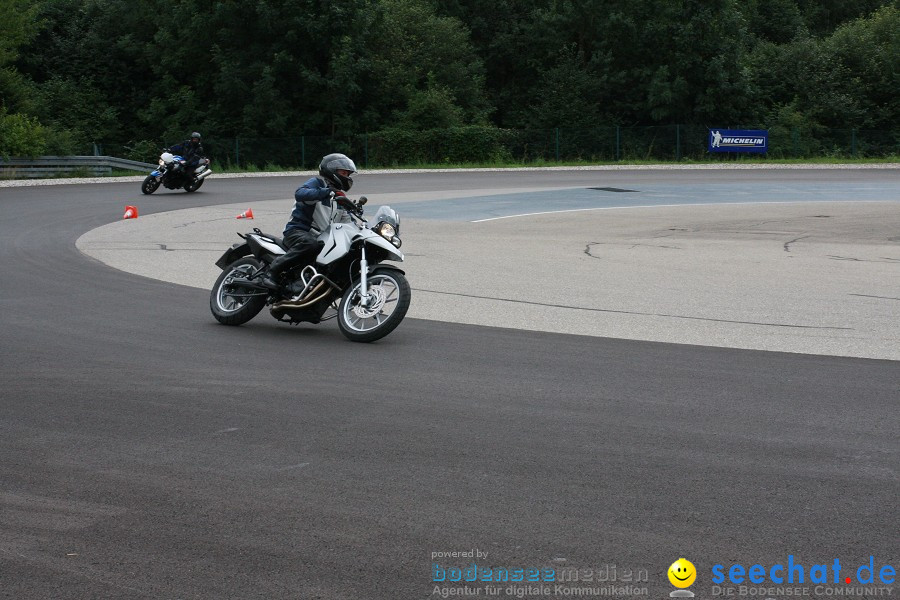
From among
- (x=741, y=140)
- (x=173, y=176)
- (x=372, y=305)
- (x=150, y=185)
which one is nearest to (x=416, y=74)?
(x=741, y=140)

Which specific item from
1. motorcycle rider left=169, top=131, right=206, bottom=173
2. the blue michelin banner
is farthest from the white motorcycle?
the blue michelin banner

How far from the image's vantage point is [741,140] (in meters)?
55.0

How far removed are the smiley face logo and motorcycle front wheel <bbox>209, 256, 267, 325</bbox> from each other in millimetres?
6757

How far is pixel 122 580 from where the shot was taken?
14.6 feet

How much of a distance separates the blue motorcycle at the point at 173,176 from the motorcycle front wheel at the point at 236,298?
67.0ft

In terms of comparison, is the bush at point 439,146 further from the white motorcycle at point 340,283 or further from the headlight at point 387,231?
the headlight at point 387,231

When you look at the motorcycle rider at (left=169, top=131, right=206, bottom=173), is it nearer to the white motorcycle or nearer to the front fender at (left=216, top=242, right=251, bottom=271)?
the front fender at (left=216, top=242, right=251, bottom=271)

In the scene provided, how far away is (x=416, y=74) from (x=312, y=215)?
178 feet

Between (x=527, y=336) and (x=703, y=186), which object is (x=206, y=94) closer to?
(x=703, y=186)

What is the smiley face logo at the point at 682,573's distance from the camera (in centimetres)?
440

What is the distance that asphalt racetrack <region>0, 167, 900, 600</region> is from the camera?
4688 millimetres

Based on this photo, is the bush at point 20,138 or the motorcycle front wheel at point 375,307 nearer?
the motorcycle front wheel at point 375,307

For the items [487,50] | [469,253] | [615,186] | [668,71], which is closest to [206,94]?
[487,50]

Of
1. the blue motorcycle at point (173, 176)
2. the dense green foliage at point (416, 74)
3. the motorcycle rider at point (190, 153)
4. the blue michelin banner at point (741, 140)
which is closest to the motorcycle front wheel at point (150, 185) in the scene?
the blue motorcycle at point (173, 176)
